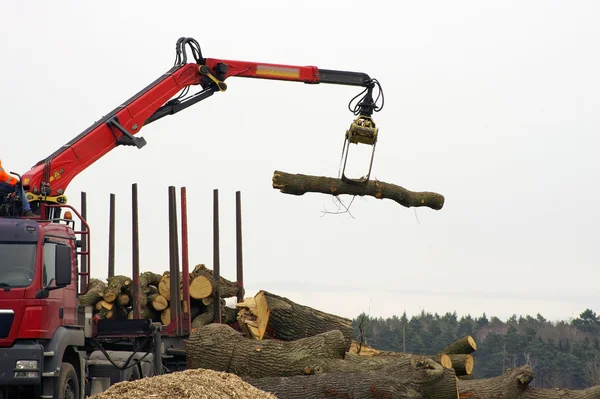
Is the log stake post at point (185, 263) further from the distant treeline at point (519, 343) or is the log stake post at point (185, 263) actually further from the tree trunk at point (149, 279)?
the distant treeline at point (519, 343)

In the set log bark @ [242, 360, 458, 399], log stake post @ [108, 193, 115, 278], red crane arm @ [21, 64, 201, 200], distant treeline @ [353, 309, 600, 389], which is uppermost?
red crane arm @ [21, 64, 201, 200]

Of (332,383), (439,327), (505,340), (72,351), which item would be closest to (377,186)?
(332,383)

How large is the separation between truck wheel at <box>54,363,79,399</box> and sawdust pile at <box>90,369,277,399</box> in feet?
2.47

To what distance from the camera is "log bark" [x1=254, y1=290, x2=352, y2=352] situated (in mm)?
16156

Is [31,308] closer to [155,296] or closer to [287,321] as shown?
[287,321]

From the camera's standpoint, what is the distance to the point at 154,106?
14500 millimetres

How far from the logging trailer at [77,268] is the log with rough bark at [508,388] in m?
3.72

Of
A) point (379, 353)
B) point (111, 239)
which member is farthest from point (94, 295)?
point (379, 353)

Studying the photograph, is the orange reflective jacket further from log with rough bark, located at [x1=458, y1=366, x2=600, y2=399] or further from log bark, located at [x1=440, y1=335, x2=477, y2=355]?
log bark, located at [x1=440, y1=335, x2=477, y2=355]

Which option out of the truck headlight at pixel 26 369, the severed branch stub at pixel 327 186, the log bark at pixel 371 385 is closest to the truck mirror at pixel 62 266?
the truck headlight at pixel 26 369

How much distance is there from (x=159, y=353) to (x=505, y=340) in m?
37.1

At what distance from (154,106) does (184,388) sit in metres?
5.46

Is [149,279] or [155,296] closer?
A: [155,296]

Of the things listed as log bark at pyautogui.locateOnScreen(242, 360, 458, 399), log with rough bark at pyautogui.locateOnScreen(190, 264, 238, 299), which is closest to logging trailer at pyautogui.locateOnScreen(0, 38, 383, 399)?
log with rough bark at pyautogui.locateOnScreen(190, 264, 238, 299)
